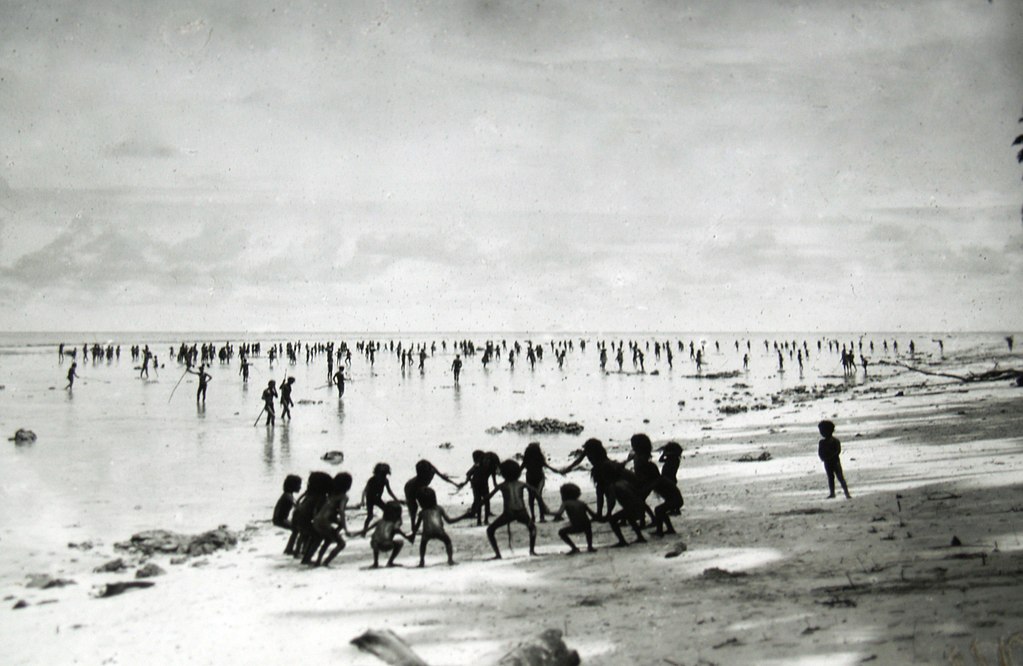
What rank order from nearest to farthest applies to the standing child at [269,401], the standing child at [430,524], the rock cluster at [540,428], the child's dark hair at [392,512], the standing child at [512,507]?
the standing child at [430,524] → the child's dark hair at [392,512] → the standing child at [512,507] → the rock cluster at [540,428] → the standing child at [269,401]

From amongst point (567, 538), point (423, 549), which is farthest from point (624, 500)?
point (423, 549)

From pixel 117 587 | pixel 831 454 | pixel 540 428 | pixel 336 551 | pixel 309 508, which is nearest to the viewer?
pixel 117 587

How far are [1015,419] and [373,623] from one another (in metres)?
18.3

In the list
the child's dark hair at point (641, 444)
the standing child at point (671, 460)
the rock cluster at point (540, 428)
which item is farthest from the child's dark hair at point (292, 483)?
the rock cluster at point (540, 428)

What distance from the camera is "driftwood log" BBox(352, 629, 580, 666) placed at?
5.21 meters

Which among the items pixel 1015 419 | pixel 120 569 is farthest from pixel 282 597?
pixel 1015 419

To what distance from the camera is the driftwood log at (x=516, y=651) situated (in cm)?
521

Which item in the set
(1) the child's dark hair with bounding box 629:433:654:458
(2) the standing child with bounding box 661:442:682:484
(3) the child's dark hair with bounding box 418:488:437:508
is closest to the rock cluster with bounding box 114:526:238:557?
(3) the child's dark hair with bounding box 418:488:437:508

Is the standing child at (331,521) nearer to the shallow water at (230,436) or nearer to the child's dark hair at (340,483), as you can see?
the child's dark hair at (340,483)

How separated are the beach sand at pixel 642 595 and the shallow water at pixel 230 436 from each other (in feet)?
7.30

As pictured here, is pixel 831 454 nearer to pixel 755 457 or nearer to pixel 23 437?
pixel 755 457

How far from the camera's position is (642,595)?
7.17 metres

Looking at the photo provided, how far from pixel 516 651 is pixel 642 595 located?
2311 mm

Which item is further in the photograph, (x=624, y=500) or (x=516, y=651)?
(x=624, y=500)
